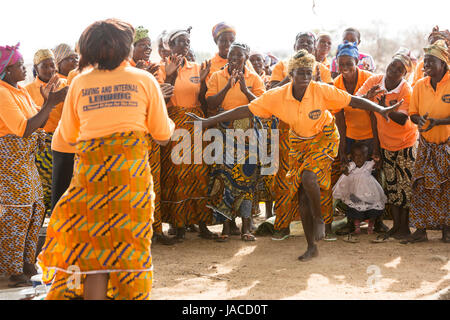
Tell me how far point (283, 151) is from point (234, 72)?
3.94 ft

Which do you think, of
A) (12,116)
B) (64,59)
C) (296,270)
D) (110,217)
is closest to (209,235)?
(296,270)

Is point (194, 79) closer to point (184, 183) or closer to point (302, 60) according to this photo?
point (184, 183)

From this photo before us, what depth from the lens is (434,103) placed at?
619 cm

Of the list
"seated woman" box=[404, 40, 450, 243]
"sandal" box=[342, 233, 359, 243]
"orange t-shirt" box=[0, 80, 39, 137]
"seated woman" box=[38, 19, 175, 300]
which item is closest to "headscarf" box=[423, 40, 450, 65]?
"seated woman" box=[404, 40, 450, 243]

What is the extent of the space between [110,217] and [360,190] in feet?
13.9

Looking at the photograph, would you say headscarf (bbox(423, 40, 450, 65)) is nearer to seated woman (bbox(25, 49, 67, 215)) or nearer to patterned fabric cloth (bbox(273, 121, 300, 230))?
patterned fabric cloth (bbox(273, 121, 300, 230))

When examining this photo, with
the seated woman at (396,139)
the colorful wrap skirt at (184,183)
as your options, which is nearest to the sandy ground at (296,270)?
the colorful wrap skirt at (184,183)

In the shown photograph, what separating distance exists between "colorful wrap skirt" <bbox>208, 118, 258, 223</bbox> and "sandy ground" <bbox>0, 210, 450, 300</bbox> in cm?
43

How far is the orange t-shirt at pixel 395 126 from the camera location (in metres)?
6.59

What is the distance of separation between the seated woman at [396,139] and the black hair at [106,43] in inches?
150

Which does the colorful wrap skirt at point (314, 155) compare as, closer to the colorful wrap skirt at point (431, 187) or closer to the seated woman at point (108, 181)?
the colorful wrap skirt at point (431, 187)

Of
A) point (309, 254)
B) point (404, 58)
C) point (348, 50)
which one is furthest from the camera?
point (348, 50)

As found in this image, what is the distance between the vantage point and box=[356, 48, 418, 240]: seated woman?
6.57 m

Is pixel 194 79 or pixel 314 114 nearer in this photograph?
pixel 314 114
